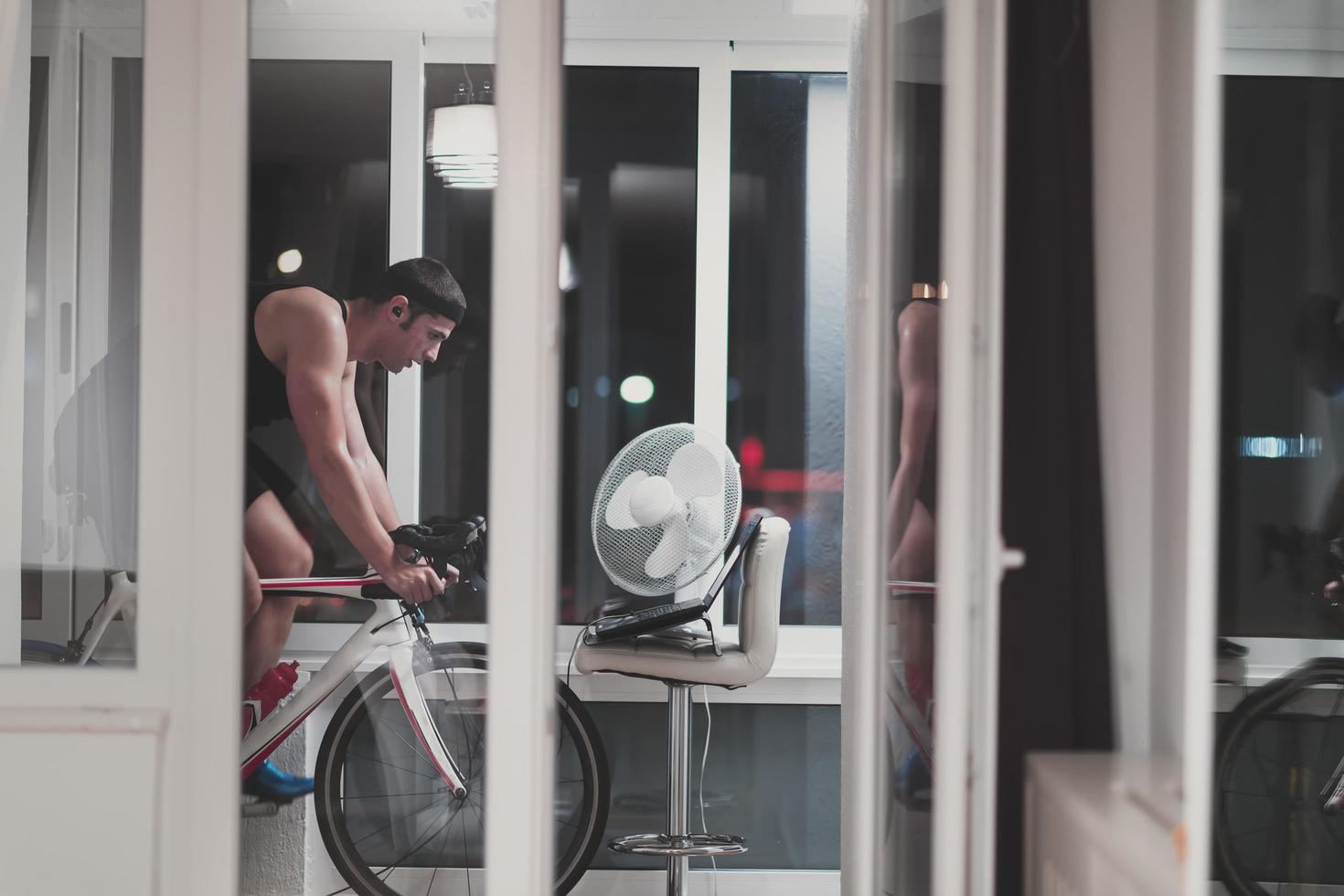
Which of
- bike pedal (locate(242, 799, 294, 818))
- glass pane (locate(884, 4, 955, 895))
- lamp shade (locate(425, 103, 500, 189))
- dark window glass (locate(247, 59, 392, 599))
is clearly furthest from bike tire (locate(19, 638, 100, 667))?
glass pane (locate(884, 4, 955, 895))

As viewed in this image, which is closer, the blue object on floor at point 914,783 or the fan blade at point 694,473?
the blue object on floor at point 914,783

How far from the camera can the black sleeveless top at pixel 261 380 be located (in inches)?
76.6

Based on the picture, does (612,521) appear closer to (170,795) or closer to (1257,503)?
(170,795)

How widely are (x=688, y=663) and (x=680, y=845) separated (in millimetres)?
516

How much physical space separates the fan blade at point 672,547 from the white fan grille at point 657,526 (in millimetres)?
12

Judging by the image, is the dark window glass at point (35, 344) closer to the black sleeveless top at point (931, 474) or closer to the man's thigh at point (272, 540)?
the man's thigh at point (272, 540)

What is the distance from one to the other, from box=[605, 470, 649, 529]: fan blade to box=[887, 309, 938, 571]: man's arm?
3.49ft

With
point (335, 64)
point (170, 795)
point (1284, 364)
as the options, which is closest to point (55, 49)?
point (335, 64)

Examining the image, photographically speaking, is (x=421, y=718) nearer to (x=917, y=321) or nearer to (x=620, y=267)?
(x=917, y=321)

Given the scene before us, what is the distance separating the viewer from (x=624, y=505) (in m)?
2.80

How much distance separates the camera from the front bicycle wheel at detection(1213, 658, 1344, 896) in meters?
2.05

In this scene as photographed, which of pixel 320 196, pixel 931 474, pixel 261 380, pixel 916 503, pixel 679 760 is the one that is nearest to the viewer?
pixel 931 474

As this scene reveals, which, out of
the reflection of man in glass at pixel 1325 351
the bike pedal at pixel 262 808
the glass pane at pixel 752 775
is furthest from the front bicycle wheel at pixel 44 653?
the reflection of man in glass at pixel 1325 351

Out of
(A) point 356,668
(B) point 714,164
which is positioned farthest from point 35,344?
(B) point 714,164
